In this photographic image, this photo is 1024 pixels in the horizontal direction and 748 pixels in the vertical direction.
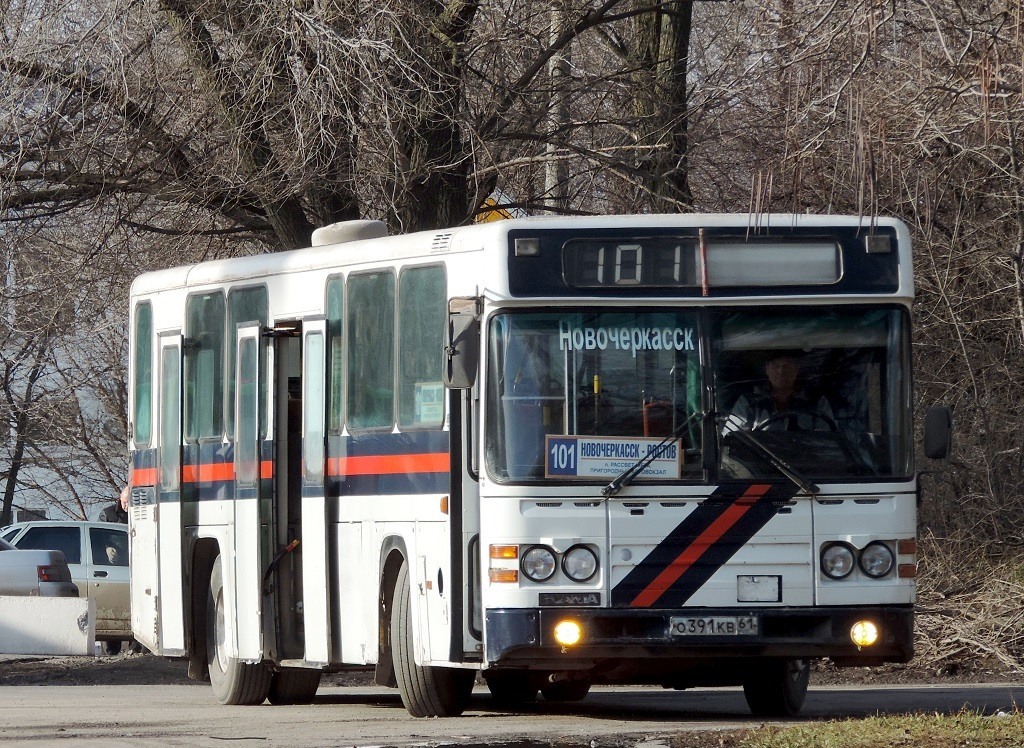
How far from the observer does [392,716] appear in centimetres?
1212

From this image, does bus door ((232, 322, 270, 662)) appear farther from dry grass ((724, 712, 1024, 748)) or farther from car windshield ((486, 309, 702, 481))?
dry grass ((724, 712, 1024, 748))

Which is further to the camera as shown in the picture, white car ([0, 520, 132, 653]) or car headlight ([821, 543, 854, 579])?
white car ([0, 520, 132, 653])

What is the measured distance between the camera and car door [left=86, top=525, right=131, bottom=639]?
75.5 feet

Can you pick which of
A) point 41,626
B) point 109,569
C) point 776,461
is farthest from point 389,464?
point 109,569

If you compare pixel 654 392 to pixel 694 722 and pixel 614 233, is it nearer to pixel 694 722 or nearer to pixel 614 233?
pixel 614 233

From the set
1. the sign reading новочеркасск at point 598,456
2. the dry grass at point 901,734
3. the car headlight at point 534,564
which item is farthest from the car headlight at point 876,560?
the car headlight at point 534,564

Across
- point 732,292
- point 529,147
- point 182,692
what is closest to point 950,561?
point 529,147

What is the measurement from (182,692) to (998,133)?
816 cm

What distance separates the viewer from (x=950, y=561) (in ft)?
59.4

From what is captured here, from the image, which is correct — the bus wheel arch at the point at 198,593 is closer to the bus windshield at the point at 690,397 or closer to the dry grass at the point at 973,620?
the bus windshield at the point at 690,397

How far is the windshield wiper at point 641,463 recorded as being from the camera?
1025 centimetres

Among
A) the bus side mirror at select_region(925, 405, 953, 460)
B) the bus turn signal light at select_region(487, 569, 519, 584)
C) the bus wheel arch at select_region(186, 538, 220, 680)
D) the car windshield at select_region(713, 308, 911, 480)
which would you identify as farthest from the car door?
the bus side mirror at select_region(925, 405, 953, 460)

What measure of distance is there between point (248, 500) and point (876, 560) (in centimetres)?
434

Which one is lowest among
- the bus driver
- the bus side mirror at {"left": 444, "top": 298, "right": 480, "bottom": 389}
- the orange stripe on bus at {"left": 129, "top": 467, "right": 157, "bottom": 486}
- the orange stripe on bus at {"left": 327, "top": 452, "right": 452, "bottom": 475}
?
the orange stripe on bus at {"left": 129, "top": 467, "right": 157, "bottom": 486}
